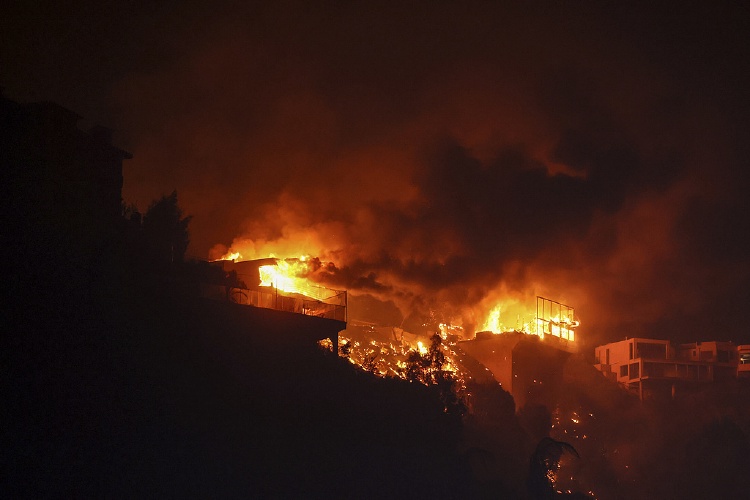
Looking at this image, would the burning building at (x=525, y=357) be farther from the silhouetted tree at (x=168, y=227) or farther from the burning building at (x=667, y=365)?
the silhouetted tree at (x=168, y=227)

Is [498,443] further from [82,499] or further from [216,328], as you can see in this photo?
[82,499]

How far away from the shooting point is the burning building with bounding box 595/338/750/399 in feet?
290

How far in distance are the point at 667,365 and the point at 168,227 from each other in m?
60.9

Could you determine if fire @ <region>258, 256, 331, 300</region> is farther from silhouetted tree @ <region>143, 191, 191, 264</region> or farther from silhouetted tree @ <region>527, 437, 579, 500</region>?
silhouetted tree @ <region>527, 437, 579, 500</region>

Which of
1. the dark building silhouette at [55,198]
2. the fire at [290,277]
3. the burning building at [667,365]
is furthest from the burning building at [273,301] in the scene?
the burning building at [667,365]

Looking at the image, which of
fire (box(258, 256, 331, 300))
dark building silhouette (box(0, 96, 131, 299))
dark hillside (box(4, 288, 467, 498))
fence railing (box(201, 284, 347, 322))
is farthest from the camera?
fire (box(258, 256, 331, 300))

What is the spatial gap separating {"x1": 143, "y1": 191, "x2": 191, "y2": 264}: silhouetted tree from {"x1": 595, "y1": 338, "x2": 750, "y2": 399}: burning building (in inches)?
2214

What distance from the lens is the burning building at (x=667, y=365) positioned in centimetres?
8844

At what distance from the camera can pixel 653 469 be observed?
81.4 m

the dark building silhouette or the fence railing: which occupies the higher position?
the dark building silhouette

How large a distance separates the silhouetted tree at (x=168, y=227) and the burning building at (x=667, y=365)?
2214 inches

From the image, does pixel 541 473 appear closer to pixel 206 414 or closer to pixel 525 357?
pixel 525 357

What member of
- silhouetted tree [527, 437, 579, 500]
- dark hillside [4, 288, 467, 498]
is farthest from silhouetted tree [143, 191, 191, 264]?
silhouetted tree [527, 437, 579, 500]

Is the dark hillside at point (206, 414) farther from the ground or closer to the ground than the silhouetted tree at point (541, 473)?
farther from the ground
